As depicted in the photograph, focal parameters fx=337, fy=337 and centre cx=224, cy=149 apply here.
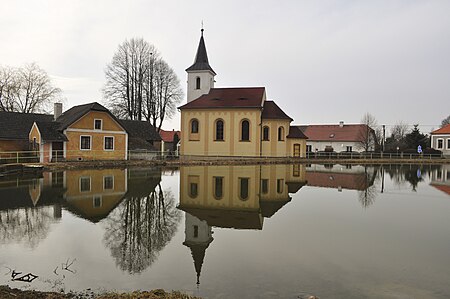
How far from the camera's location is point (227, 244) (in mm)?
7859

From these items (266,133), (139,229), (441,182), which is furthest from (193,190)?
(266,133)

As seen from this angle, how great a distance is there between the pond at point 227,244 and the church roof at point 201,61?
32995 millimetres

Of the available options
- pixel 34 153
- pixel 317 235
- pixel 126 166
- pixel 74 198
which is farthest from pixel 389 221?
pixel 34 153

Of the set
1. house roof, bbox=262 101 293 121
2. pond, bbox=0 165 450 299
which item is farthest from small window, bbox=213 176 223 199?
house roof, bbox=262 101 293 121

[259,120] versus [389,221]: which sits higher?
[259,120]

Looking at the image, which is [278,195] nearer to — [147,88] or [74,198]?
[74,198]

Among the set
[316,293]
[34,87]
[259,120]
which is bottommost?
[316,293]

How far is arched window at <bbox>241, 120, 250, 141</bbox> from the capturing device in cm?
4008

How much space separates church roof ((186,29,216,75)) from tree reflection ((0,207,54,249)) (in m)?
36.4

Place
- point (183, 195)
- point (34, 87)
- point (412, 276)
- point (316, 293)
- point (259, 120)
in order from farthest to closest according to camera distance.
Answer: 1. point (34, 87)
2. point (259, 120)
3. point (183, 195)
4. point (412, 276)
5. point (316, 293)

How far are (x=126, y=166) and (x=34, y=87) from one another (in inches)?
976

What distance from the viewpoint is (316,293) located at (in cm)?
530

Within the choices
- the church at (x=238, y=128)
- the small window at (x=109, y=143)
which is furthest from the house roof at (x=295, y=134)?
the small window at (x=109, y=143)

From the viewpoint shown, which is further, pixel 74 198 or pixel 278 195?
pixel 278 195
